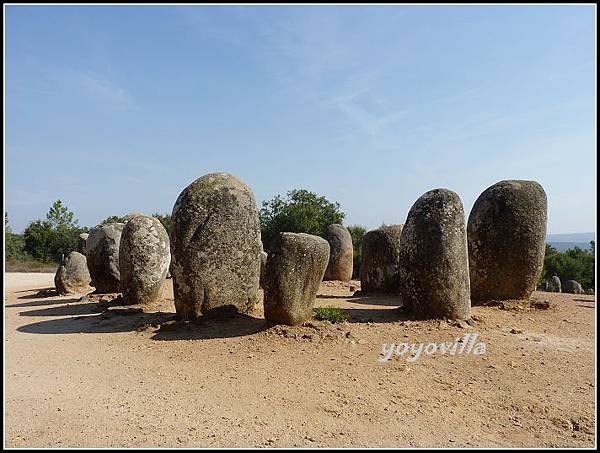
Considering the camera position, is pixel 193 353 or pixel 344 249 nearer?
pixel 193 353

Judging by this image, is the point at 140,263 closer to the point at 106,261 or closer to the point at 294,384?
the point at 106,261

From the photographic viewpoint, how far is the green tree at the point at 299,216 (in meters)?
30.8


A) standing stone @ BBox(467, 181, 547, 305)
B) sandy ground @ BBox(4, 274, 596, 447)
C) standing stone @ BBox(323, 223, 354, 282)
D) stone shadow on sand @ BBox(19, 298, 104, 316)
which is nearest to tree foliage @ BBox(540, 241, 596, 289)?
standing stone @ BBox(323, 223, 354, 282)

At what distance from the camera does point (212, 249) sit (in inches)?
341

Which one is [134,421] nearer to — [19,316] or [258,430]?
[258,430]

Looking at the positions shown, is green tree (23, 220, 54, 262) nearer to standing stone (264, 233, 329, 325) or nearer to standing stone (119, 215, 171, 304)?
standing stone (119, 215, 171, 304)

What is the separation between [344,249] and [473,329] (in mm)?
9623

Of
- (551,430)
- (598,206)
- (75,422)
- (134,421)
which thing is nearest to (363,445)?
(551,430)

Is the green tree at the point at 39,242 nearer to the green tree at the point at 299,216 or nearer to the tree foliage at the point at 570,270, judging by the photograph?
the green tree at the point at 299,216

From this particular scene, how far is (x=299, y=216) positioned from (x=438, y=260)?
22.5 metres

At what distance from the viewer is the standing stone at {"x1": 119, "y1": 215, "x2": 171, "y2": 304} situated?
10828mm

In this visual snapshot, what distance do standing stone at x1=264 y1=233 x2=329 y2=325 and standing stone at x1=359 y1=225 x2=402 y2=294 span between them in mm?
5091

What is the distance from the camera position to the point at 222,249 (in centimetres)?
873

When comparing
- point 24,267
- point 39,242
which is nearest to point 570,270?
point 24,267
